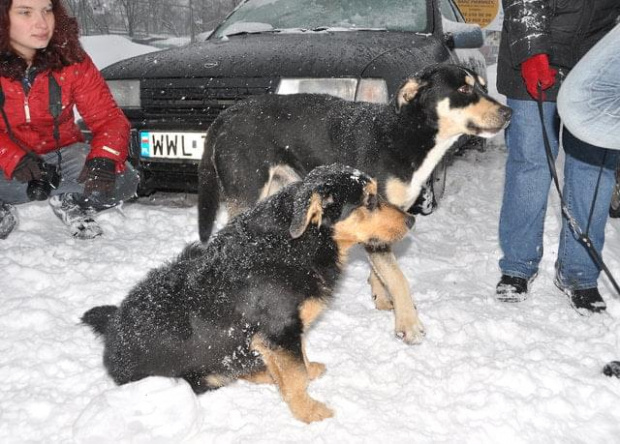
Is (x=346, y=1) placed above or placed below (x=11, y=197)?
above

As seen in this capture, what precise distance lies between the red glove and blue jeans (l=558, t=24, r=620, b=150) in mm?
808

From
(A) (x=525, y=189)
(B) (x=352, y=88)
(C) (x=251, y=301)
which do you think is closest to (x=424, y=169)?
(A) (x=525, y=189)

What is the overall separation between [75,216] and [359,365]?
296 cm

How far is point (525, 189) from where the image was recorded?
3.68 meters

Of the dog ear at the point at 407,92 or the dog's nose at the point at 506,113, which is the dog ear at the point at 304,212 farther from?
the dog's nose at the point at 506,113

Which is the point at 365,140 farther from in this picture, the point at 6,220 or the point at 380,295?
the point at 6,220

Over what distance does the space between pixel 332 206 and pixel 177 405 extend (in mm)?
1230

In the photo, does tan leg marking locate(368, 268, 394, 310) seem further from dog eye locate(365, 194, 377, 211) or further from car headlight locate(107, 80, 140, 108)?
car headlight locate(107, 80, 140, 108)

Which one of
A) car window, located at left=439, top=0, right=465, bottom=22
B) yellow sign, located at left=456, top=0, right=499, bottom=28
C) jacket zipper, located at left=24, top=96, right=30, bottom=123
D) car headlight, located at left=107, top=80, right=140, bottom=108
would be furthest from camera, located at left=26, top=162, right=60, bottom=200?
yellow sign, located at left=456, top=0, right=499, bottom=28

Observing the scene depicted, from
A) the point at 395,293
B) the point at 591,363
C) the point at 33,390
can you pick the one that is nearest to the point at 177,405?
the point at 33,390

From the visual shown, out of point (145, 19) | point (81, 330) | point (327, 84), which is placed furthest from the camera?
point (145, 19)

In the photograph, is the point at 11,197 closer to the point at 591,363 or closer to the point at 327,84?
the point at 327,84

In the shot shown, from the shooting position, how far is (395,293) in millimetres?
3436

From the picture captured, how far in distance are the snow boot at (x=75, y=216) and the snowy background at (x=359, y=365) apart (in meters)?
0.11
